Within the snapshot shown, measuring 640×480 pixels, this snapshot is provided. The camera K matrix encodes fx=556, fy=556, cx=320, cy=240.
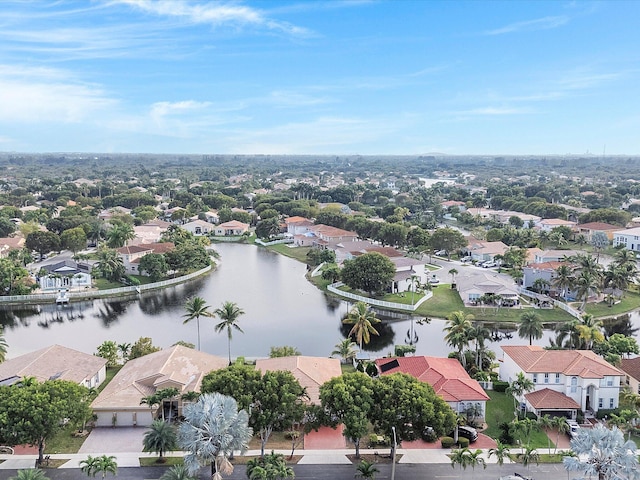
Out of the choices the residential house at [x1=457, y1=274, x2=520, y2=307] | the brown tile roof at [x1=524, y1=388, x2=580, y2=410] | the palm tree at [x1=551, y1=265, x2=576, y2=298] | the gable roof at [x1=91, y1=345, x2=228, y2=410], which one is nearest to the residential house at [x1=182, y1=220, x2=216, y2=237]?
the residential house at [x1=457, y1=274, x2=520, y2=307]

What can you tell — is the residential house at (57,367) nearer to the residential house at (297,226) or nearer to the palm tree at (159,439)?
the palm tree at (159,439)

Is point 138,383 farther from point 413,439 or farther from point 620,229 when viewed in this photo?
point 620,229

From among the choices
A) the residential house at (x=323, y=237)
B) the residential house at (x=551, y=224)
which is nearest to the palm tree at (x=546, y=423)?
the residential house at (x=323, y=237)

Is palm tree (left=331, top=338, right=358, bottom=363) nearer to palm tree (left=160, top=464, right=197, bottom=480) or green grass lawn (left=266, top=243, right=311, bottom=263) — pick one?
palm tree (left=160, top=464, right=197, bottom=480)

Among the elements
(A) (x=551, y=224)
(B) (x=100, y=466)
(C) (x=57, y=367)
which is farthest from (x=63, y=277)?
(A) (x=551, y=224)

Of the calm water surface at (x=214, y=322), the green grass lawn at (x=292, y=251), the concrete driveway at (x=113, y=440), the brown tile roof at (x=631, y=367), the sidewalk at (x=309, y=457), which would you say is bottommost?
the calm water surface at (x=214, y=322)

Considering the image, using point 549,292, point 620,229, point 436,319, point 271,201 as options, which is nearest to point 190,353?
point 436,319

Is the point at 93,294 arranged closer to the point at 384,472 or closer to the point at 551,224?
the point at 384,472
